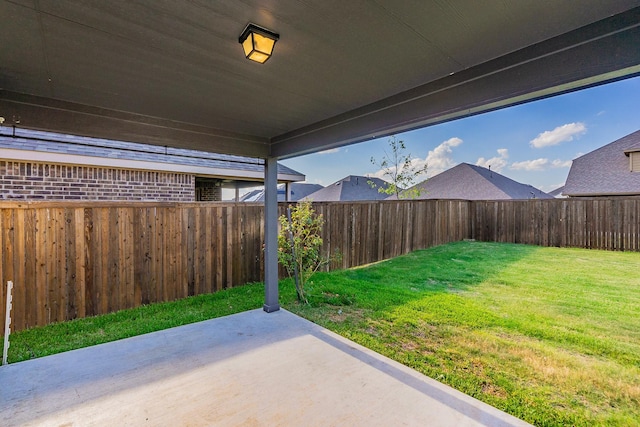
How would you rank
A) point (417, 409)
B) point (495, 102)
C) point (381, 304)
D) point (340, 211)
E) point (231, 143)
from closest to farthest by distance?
point (495, 102) → point (417, 409) → point (231, 143) → point (381, 304) → point (340, 211)

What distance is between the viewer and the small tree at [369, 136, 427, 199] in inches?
478

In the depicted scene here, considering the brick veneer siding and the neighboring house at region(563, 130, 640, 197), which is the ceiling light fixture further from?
the neighboring house at region(563, 130, 640, 197)

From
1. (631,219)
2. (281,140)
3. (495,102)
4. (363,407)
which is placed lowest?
(363,407)

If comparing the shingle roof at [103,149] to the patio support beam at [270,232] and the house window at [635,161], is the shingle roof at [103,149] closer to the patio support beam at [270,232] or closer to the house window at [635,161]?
the patio support beam at [270,232]

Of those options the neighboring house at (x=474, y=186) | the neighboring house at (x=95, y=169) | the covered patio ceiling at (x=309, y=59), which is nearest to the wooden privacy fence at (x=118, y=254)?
the neighboring house at (x=95, y=169)

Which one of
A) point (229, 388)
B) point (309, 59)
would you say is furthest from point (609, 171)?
point (229, 388)

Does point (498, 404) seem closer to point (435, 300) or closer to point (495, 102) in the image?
point (495, 102)

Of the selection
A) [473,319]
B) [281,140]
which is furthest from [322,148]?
[473,319]

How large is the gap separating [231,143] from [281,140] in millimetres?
682

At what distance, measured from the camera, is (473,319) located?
4.16 m

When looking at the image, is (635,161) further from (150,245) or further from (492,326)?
(150,245)

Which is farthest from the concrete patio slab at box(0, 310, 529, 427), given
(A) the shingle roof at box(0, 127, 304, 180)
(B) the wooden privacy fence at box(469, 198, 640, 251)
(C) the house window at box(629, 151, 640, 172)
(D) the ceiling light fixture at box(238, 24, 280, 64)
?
(C) the house window at box(629, 151, 640, 172)

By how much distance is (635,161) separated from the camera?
10.3 metres

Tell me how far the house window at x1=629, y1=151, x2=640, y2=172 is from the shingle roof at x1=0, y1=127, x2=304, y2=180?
476 inches
